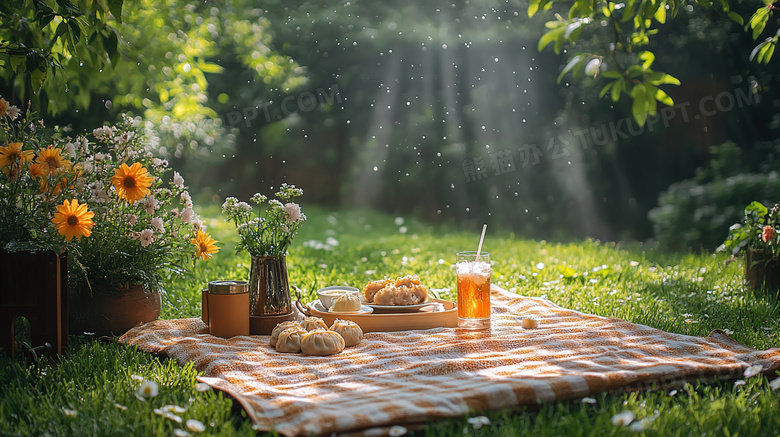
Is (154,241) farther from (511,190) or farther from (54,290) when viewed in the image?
(511,190)

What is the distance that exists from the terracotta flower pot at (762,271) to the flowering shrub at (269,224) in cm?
221

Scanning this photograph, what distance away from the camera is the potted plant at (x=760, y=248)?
3125 mm

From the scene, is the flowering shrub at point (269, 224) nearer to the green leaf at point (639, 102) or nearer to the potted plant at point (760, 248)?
the green leaf at point (639, 102)

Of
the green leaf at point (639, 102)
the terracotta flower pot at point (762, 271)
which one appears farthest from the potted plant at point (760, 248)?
the green leaf at point (639, 102)

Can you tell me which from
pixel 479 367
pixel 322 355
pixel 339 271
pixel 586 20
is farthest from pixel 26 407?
pixel 339 271

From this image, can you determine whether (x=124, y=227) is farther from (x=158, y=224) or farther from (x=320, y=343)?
(x=320, y=343)

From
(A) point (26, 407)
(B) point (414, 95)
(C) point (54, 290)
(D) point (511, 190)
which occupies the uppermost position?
(B) point (414, 95)

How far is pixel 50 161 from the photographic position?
1.97m

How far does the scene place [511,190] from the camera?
8.31 meters

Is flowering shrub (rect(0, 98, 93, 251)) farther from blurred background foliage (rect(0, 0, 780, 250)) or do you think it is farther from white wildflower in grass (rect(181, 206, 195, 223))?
blurred background foliage (rect(0, 0, 780, 250))

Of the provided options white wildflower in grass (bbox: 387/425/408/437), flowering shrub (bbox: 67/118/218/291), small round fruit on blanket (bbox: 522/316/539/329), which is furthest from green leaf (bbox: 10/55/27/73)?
small round fruit on blanket (bbox: 522/316/539/329)

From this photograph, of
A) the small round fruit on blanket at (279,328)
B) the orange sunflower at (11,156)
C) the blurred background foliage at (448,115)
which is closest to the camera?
the orange sunflower at (11,156)

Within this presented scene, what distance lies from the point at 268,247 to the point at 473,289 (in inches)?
27.9

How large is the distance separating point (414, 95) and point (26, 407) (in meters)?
8.10
